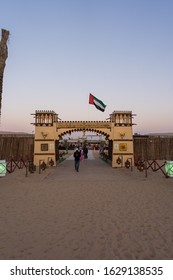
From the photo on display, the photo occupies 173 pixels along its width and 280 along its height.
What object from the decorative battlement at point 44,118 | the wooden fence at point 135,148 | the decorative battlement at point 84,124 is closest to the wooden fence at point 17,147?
the wooden fence at point 135,148

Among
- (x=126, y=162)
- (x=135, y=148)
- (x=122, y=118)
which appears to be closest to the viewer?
(x=126, y=162)

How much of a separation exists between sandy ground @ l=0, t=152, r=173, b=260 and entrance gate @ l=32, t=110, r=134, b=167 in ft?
37.6

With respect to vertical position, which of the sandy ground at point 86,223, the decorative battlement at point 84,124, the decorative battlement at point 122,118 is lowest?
the sandy ground at point 86,223

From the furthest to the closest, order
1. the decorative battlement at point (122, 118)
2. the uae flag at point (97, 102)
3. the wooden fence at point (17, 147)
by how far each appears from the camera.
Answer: the wooden fence at point (17, 147), the decorative battlement at point (122, 118), the uae flag at point (97, 102)

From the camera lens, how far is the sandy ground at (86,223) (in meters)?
4.83

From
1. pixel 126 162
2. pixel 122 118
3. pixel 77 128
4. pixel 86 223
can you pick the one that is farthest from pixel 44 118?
pixel 86 223

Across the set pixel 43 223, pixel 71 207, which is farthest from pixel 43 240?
pixel 71 207

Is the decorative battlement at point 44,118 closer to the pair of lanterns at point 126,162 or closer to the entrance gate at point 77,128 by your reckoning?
the entrance gate at point 77,128

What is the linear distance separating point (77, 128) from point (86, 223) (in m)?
17.0

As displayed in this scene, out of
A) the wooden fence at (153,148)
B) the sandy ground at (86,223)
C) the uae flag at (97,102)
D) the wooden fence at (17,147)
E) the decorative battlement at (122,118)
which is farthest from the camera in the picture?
the wooden fence at (153,148)

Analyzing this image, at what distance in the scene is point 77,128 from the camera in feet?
76.2

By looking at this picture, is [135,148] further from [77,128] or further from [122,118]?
[77,128]

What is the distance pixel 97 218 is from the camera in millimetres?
7109

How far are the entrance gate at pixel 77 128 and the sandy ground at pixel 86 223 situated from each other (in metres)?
11.4
